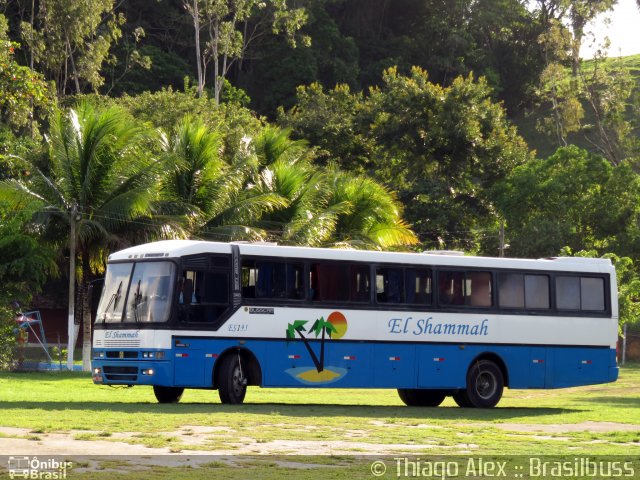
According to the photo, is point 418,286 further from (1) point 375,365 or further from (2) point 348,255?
(1) point 375,365

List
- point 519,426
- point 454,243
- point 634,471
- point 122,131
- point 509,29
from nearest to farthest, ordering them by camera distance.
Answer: point 634,471, point 519,426, point 122,131, point 454,243, point 509,29

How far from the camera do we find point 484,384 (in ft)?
86.3

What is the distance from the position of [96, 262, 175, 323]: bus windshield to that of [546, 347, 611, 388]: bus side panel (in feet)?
27.9

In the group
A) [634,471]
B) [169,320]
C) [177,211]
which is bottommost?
[634,471]

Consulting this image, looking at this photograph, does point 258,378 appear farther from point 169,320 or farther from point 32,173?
point 32,173

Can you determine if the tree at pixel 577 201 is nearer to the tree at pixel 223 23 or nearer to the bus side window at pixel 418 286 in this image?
the tree at pixel 223 23

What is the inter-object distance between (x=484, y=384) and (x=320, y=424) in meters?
7.87

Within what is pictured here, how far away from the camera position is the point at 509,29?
95625 mm

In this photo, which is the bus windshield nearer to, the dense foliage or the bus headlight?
the bus headlight

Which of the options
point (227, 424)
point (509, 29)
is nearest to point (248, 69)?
point (509, 29)

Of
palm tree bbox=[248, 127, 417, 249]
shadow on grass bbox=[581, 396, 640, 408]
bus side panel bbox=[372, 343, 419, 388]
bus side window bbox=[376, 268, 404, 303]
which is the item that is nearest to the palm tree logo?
bus side panel bbox=[372, 343, 419, 388]

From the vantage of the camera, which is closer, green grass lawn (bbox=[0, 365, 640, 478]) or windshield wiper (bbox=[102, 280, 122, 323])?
green grass lawn (bbox=[0, 365, 640, 478])

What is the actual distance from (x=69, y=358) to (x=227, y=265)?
54.7 ft

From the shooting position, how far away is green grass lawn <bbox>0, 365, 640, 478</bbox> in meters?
15.6
